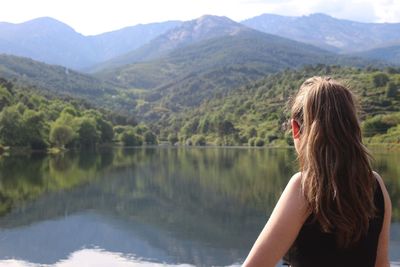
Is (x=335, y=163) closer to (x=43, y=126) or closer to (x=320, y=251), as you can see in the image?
(x=320, y=251)

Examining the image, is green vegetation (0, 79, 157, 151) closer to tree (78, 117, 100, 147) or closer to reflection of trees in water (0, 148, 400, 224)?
tree (78, 117, 100, 147)

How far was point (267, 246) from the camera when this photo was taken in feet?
9.90

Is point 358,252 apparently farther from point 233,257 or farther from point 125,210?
point 125,210

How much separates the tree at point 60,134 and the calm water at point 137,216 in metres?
60.3

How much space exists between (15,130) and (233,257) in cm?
9925

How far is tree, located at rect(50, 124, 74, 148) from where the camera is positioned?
428 feet

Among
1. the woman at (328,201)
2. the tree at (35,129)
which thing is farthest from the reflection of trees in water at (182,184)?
the tree at (35,129)

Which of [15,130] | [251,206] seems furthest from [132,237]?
[15,130]

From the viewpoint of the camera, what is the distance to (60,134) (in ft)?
432

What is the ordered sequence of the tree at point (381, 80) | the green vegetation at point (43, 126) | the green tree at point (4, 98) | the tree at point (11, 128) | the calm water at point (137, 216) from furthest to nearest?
1. the tree at point (381, 80)
2. the green tree at point (4, 98)
3. the green vegetation at point (43, 126)
4. the tree at point (11, 128)
5. the calm water at point (137, 216)

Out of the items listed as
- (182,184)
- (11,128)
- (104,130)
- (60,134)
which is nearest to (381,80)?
(104,130)

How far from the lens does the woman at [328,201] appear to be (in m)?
3.04

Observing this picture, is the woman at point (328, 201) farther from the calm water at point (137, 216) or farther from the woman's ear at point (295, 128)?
the calm water at point (137, 216)

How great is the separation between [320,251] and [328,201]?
280 millimetres
